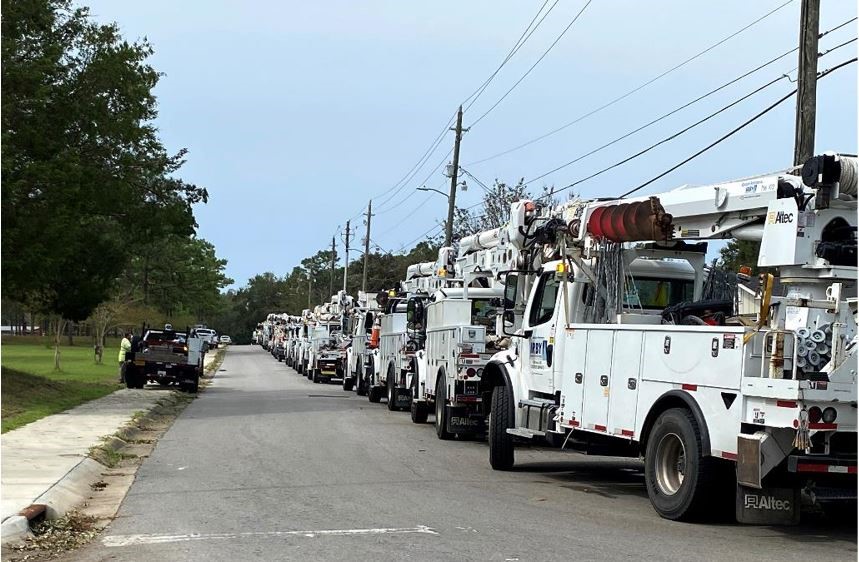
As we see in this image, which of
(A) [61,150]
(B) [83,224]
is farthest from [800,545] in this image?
(B) [83,224]

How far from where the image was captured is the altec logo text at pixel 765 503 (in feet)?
31.1

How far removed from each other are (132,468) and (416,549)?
7897 mm

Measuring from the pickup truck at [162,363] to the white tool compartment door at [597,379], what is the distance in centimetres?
2520

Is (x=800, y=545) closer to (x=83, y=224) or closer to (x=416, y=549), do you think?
(x=416, y=549)

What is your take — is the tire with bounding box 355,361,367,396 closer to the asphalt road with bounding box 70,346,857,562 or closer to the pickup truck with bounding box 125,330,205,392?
the pickup truck with bounding box 125,330,205,392

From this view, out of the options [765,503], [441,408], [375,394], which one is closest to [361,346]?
[375,394]

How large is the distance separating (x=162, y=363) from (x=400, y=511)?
1008 inches

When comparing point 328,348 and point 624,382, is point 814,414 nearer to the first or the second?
point 624,382

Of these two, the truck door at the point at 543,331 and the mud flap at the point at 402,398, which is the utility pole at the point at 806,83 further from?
the mud flap at the point at 402,398

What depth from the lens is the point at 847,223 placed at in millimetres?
9867

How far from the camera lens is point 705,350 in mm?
9797

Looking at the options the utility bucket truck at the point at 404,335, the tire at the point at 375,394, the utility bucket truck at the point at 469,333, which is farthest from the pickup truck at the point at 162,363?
the utility bucket truck at the point at 469,333

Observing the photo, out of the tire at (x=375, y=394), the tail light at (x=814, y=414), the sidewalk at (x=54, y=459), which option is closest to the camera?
the tail light at (x=814, y=414)

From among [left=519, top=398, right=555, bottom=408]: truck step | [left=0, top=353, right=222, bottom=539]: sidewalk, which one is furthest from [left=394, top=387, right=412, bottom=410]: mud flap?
[left=519, top=398, right=555, bottom=408]: truck step
